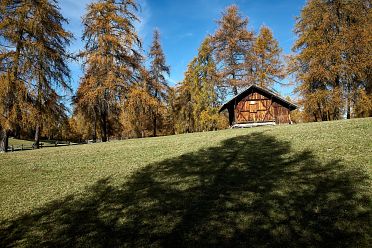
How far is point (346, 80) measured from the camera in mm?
29844

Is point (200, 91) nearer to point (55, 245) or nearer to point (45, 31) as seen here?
point (45, 31)

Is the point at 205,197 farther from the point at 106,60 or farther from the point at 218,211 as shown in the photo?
the point at 106,60

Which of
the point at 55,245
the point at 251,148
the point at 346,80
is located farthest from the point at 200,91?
the point at 55,245

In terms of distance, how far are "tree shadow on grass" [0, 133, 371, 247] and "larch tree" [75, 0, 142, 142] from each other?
1761 centimetres

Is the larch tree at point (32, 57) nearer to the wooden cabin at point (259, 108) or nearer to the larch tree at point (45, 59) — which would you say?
the larch tree at point (45, 59)

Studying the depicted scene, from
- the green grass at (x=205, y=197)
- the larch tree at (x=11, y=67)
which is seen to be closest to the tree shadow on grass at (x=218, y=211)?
the green grass at (x=205, y=197)

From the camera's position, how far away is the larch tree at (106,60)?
28438 millimetres

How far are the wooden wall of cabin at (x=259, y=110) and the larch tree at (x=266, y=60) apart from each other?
208 inches

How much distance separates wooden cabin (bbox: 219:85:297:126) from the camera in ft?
108

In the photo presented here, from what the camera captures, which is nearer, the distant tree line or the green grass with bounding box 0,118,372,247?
the green grass with bounding box 0,118,372,247

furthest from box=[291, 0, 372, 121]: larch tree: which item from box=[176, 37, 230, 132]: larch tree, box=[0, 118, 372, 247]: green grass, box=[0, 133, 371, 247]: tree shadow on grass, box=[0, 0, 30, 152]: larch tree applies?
box=[0, 0, 30, 152]: larch tree

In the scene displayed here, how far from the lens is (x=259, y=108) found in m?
33.2

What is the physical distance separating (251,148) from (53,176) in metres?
10.1

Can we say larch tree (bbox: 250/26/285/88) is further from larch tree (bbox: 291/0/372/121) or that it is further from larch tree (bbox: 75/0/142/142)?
larch tree (bbox: 75/0/142/142)
